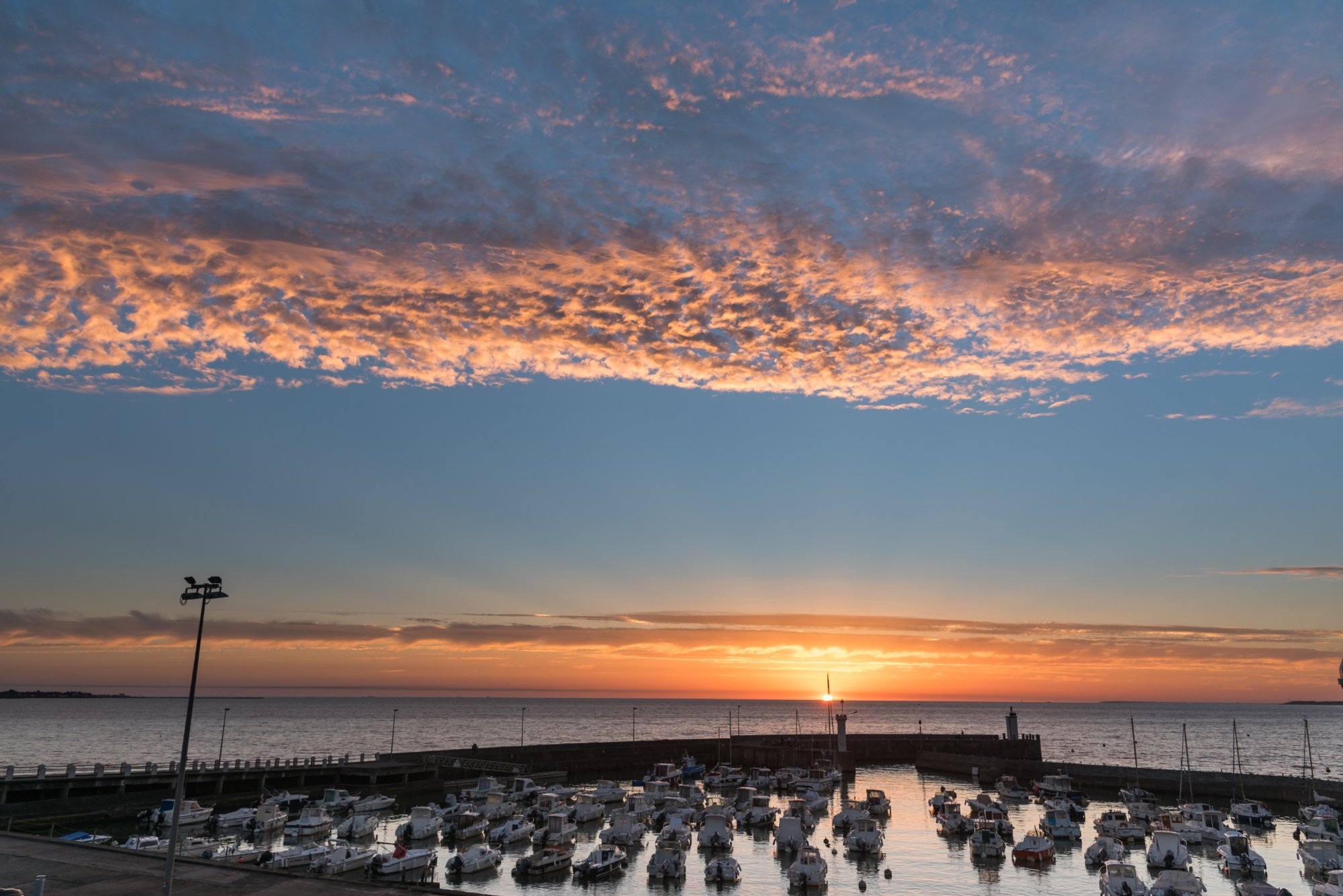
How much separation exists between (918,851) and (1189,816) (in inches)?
995

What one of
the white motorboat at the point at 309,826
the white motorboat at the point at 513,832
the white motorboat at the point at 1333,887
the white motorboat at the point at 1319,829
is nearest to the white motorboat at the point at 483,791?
the white motorboat at the point at 513,832

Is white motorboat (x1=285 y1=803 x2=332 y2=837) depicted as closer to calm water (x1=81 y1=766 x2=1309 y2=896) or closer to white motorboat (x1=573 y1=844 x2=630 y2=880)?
calm water (x1=81 y1=766 x2=1309 y2=896)

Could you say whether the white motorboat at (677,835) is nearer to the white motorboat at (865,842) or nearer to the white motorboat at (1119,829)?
the white motorboat at (865,842)

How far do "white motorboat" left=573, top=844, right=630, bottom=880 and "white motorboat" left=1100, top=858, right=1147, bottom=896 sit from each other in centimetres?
2745

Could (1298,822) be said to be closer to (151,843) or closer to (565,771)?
(565,771)

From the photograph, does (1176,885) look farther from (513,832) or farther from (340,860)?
(340,860)

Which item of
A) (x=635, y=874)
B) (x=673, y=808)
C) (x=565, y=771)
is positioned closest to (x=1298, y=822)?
(x=673, y=808)

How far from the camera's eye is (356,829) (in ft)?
201

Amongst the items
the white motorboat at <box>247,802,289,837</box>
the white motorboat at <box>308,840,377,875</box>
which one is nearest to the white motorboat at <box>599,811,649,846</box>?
the white motorboat at <box>308,840,377,875</box>

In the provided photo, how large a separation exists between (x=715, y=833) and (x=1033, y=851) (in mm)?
21401

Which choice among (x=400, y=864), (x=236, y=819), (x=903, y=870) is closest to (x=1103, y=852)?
(x=903, y=870)

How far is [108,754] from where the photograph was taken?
6344 inches

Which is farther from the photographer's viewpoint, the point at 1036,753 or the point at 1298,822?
the point at 1036,753

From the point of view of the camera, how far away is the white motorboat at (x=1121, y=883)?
43.9 m
